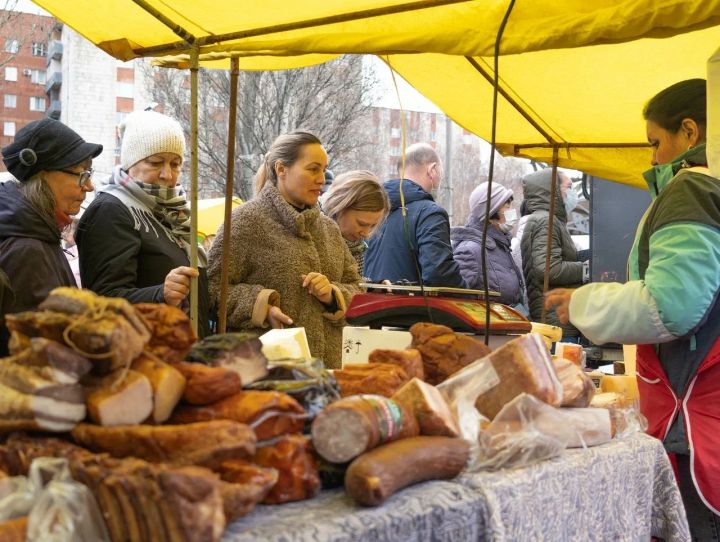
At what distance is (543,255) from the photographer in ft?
23.7

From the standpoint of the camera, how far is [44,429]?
147 cm

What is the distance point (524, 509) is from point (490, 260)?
4.56m

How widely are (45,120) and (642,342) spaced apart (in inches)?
96.6

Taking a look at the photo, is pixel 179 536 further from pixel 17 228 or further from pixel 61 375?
pixel 17 228

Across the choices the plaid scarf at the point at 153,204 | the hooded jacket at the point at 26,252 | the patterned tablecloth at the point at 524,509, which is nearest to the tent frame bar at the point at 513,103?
the plaid scarf at the point at 153,204

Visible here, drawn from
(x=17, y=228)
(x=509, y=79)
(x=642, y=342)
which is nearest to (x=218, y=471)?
(x=642, y=342)

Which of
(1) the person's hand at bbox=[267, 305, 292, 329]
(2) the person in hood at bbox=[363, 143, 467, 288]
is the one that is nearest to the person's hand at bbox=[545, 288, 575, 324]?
(1) the person's hand at bbox=[267, 305, 292, 329]

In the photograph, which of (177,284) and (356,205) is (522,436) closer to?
(177,284)

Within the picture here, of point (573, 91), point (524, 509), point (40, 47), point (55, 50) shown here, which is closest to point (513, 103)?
point (573, 91)

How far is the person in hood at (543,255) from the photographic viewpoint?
7.21 meters

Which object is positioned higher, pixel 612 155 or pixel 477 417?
pixel 612 155

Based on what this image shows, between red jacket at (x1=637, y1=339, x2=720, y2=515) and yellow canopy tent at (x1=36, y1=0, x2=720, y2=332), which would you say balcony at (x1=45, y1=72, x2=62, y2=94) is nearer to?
yellow canopy tent at (x1=36, y1=0, x2=720, y2=332)

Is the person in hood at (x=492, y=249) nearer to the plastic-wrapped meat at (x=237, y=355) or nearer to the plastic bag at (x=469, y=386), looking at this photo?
the plastic bag at (x=469, y=386)

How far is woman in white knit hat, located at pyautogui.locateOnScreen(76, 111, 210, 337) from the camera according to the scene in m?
3.48
